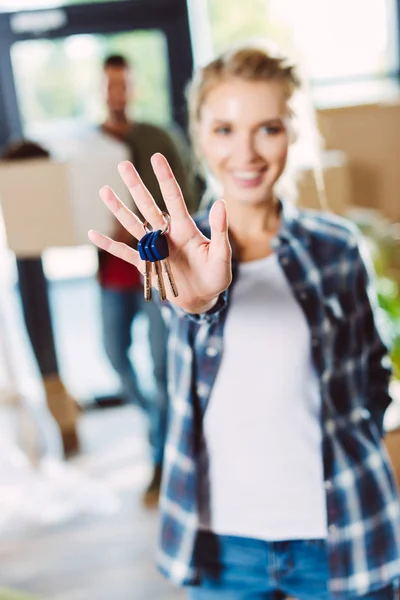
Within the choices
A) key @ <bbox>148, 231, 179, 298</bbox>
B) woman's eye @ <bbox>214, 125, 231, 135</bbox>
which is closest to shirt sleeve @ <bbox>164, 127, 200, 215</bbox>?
woman's eye @ <bbox>214, 125, 231, 135</bbox>

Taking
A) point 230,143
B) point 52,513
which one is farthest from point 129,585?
point 230,143

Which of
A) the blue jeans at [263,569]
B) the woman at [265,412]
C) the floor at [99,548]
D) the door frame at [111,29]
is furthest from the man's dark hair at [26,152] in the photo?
the blue jeans at [263,569]

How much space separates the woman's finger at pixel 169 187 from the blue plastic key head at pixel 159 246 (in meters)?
0.03

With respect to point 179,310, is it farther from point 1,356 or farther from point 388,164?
point 388,164

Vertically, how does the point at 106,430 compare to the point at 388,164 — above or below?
below

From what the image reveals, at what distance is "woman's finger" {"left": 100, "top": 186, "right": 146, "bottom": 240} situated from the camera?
2.20 feet

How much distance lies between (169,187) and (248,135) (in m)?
0.23

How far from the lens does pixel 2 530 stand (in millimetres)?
2295

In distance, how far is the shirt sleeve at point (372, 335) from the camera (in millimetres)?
1032

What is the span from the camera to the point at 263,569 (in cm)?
92

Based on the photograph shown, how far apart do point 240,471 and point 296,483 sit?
76mm

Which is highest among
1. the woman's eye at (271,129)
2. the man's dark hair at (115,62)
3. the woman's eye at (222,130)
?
the man's dark hair at (115,62)

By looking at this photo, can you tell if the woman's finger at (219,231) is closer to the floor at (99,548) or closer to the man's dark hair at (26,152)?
the floor at (99,548)

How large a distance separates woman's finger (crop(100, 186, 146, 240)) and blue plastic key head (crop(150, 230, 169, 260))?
0.03m
